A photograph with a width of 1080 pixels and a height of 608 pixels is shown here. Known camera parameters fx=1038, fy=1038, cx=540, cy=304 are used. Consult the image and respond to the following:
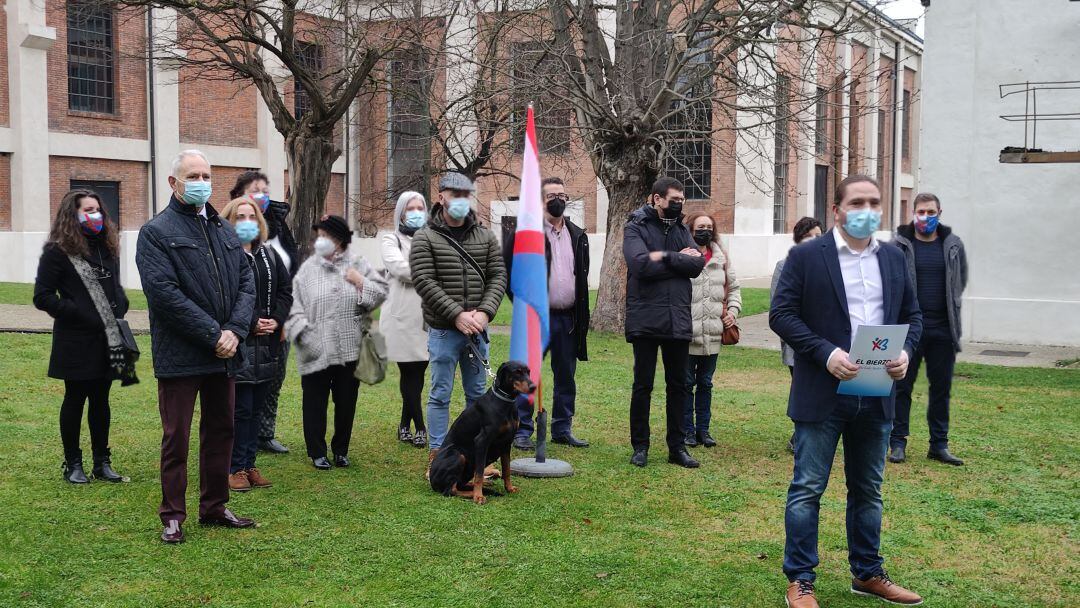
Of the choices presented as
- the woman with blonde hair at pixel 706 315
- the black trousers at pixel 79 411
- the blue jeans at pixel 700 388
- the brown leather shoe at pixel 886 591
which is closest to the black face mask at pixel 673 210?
the woman with blonde hair at pixel 706 315

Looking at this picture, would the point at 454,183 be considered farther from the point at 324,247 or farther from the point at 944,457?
the point at 944,457

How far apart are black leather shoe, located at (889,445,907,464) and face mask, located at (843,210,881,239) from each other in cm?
406

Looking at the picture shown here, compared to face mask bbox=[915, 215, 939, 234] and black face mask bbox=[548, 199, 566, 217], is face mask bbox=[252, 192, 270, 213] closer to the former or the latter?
black face mask bbox=[548, 199, 566, 217]

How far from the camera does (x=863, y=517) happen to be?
5133 mm

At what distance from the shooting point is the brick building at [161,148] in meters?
28.7

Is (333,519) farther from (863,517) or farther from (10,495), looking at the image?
(863,517)

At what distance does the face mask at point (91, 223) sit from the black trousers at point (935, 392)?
19.7 ft

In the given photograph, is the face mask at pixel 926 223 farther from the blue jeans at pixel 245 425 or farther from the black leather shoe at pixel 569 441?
the blue jeans at pixel 245 425

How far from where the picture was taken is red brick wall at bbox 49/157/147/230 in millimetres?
30141

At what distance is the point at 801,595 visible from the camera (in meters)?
4.92

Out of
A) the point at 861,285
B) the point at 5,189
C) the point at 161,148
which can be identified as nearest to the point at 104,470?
the point at 861,285

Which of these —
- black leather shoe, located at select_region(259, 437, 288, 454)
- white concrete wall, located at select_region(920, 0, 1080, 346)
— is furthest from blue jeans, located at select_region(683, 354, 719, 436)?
white concrete wall, located at select_region(920, 0, 1080, 346)

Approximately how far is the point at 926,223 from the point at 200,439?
5.62m

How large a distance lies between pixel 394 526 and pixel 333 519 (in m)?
0.43
